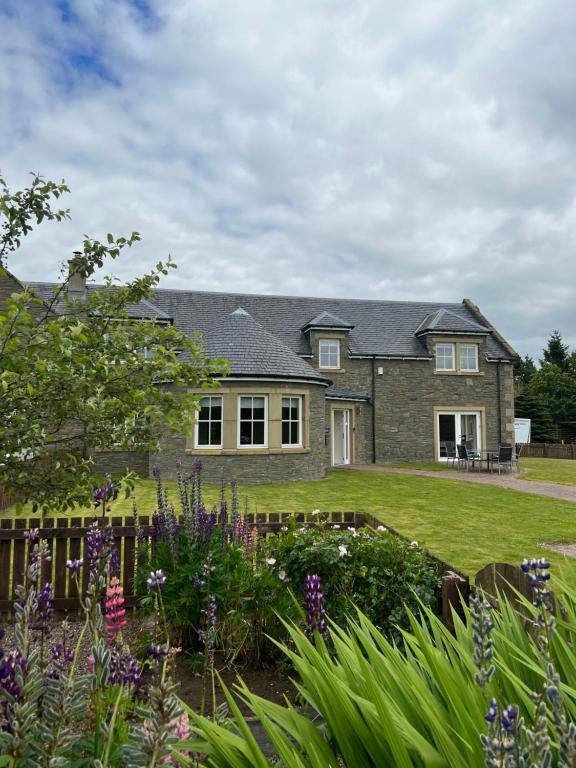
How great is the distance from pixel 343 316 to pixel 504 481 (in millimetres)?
13082

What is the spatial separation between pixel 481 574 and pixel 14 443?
12.2ft

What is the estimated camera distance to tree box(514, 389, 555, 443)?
145 feet

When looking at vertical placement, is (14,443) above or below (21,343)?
below

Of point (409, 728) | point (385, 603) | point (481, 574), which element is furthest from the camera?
point (385, 603)

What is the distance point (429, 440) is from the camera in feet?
85.1

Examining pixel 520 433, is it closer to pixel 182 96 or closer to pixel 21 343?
pixel 182 96

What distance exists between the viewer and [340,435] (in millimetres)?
24438

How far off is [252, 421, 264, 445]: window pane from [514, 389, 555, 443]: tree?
112 feet

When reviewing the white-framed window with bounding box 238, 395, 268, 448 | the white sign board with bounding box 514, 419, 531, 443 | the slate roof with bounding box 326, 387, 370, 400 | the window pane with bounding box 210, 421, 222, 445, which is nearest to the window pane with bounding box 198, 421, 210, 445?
the window pane with bounding box 210, 421, 222, 445

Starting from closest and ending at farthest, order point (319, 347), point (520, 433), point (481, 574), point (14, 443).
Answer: point (14, 443), point (481, 574), point (319, 347), point (520, 433)

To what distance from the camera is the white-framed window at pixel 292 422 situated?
1822cm

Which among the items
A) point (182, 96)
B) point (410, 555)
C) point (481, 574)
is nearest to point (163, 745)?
point (481, 574)

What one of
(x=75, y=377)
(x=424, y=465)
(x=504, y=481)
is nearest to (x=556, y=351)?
(x=424, y=465)

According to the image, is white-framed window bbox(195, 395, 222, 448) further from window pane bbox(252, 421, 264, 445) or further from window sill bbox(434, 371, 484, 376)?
window sill bbox(434, 371, 484, 376)
